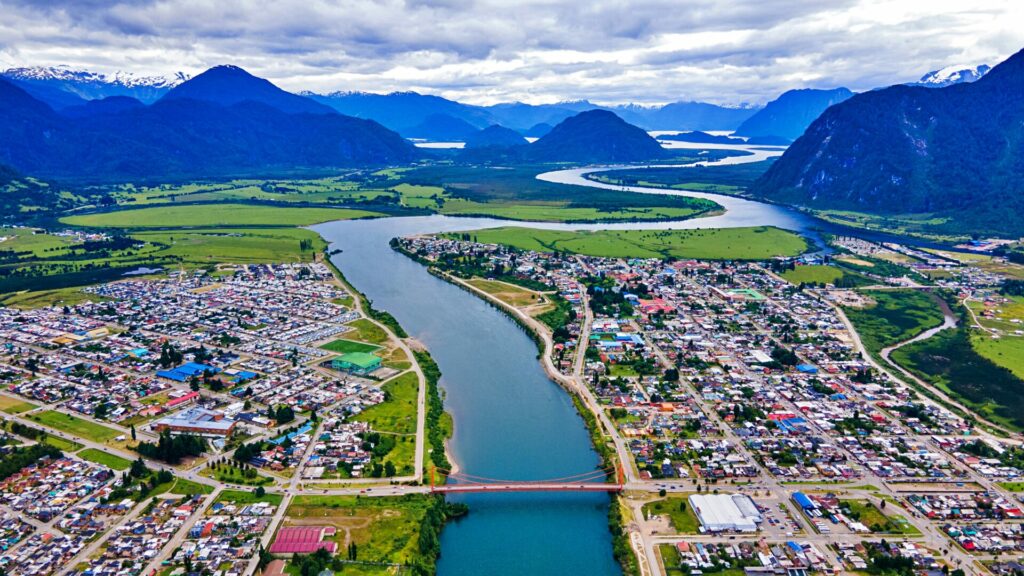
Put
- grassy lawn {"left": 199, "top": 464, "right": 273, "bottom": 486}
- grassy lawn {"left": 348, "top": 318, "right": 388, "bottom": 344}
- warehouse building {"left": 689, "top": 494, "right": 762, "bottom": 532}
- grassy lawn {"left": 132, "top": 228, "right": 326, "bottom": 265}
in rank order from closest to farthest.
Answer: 1. warehouse building {"left": 689, "top": 494, "right": 762, "bottom": 532}
2. grassy lawn {"left": 199, "top": 464, "right": 273, "bottom": 486}
3. grassy lawn {"left": 348, "top": 318, "right": 388, "bottom": 344}
4. grassy lawn {"left": 132, "top": 228, "right": 326, "bottom": 265}

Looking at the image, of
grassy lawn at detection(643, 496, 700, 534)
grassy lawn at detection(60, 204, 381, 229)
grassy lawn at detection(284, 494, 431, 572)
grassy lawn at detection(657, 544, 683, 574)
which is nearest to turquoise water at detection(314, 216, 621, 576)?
grassy lawn at detection(284, 494, 431, 572)

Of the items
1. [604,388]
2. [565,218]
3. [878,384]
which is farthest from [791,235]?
[604,388]

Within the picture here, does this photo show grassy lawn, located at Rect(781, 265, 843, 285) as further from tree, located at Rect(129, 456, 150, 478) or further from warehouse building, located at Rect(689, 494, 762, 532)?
tree, located at Rect(129, 456, 150, 478)

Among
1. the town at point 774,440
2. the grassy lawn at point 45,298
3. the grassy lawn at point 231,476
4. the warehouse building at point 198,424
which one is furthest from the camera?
the grassy lawn at point 45,298

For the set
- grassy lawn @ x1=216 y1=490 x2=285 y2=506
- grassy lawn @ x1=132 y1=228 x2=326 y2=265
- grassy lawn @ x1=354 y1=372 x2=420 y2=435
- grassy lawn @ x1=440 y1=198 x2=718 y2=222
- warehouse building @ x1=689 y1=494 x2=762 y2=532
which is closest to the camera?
warehouse building @ x1=689 y1=494 x2=762 y2=532

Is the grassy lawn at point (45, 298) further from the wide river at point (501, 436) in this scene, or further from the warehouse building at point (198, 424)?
the warehouse building at point (198, 424)

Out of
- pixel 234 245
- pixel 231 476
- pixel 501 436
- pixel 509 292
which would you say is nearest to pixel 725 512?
pixel 501 436

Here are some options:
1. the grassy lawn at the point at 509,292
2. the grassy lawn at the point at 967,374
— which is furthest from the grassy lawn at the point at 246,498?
the grassy lawn at the point at 967,374
